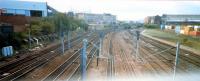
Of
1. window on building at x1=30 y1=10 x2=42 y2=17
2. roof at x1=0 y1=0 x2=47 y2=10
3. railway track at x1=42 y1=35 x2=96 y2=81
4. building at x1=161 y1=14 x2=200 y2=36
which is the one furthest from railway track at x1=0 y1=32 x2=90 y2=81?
building at x1=161 y1=14 x2=200 y2=36

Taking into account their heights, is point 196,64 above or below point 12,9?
below

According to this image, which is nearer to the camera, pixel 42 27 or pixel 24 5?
pixel 42 27

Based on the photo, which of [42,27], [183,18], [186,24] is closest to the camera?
[42,27]

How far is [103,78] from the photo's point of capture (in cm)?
1224

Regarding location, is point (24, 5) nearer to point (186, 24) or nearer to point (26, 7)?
point (26, 7)

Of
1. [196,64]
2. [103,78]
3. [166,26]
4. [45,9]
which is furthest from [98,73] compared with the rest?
[166,26]

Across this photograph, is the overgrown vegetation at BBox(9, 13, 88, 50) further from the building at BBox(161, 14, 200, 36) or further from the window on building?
the building at BBox(161, 14, 200, 36)

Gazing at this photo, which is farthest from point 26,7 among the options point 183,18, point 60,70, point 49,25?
point 183,18

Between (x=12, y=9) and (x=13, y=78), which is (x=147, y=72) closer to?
(x=13, y=78)

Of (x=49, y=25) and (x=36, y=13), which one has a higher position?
(x=36, y=13)

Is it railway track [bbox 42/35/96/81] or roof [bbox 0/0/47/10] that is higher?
roof [bbox 0/0/47/10]

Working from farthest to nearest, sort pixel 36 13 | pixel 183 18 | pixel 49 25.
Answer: pixel 183 18, pixel 36 13, pixel 49 25

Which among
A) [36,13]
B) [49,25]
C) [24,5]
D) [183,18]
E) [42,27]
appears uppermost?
[24,5]

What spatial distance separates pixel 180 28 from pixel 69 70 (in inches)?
1559
